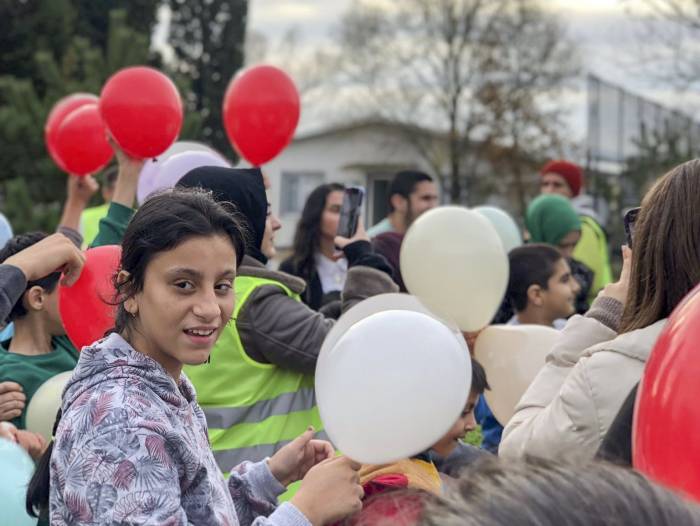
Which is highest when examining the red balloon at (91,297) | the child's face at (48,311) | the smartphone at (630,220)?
the smartphone at (630,220)

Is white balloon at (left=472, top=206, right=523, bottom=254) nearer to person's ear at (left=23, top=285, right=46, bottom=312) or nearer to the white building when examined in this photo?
person's ear at (left=23, top=285, right=46, bottom=312)

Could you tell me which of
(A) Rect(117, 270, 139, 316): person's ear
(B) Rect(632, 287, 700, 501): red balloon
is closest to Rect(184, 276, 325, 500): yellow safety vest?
(A) Rect(117, 270, 139, 316): person's ear

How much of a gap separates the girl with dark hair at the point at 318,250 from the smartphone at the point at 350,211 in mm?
1040

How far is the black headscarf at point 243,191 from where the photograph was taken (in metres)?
3.51

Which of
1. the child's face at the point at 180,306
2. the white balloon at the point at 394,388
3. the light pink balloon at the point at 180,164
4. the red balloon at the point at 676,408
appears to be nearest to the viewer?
the red balloon at the point at 676,408

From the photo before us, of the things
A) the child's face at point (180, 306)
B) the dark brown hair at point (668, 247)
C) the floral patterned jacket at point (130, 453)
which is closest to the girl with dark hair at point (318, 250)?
the dark brown hair at point (668, 247)

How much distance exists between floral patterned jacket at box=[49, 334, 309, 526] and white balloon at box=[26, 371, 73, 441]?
125 centimetres

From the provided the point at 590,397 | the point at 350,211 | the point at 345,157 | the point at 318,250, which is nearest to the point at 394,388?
the point at 590,397

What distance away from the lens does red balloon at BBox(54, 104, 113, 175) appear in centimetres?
600

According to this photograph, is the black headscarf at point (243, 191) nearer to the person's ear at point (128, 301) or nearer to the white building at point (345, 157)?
the person's ear at point (128, 301)

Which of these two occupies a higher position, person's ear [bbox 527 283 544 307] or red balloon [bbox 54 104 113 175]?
red balloon [bbox 54 104 113 175]

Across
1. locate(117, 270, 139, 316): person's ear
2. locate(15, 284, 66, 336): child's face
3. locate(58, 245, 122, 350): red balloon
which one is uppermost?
locate(117, 270, 139, 316): person's ear

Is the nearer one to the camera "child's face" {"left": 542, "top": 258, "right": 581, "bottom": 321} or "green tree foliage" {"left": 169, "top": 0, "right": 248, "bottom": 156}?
"child's face" {"left": 542, "top": 258, "right": 581, "bottom": 321}

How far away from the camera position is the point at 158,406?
6.82ft
